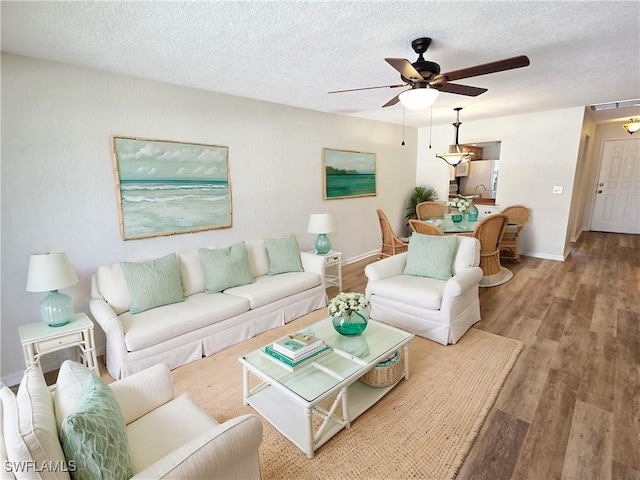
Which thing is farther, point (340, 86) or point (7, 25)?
point (340, 86)

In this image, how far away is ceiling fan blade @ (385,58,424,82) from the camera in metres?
1.99

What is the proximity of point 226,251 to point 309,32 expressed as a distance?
6.92ft

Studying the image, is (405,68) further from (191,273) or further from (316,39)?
(191,273)

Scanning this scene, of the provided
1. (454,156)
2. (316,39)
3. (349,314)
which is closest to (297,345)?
(349,314)

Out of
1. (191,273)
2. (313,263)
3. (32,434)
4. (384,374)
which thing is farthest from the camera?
(313,263)

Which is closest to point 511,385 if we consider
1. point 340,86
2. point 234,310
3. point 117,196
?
point 234,310

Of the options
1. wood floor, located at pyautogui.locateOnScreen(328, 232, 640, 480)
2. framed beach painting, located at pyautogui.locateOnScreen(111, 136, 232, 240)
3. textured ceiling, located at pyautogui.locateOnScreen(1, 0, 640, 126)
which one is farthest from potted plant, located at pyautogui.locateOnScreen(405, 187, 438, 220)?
framed beach painting, located at pyautogui.locateOnScreen(111, 136, 232, 240)

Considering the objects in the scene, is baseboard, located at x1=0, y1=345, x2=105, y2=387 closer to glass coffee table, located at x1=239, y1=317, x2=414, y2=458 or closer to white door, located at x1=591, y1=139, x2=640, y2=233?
glass coffee table, located at x1=239, y1=317, x2=414, y2=458

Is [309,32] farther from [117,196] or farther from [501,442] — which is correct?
[501,442]

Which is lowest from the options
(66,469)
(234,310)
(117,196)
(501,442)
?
→ (501,442)

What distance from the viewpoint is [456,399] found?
2.20 meters

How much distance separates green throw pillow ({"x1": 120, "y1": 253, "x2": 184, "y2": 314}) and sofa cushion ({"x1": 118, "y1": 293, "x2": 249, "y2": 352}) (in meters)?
0.07

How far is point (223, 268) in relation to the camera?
3193 mm

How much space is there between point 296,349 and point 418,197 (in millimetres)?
5310
